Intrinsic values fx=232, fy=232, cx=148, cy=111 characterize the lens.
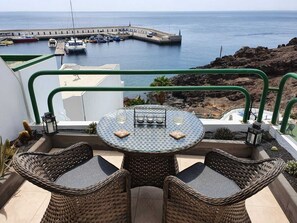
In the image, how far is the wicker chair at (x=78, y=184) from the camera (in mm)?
1651

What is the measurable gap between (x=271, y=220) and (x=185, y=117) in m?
1.32

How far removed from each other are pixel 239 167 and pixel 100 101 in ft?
30.3

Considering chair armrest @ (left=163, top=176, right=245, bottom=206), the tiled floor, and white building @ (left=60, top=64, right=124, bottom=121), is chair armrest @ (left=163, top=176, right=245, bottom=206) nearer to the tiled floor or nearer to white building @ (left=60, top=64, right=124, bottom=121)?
the tiled floor

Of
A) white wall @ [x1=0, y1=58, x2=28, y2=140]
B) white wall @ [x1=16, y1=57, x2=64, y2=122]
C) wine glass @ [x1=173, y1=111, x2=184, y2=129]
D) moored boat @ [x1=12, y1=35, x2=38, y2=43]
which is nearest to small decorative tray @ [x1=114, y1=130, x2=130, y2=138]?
wine glass @ [x1=173, y1=111, x2=184, y2=129]

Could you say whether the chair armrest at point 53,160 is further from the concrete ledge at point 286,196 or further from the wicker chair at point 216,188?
the concrete ledge at point 286,196

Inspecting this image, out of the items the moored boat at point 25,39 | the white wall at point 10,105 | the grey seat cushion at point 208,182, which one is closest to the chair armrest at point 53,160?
the grey seat cushion at point 208,182

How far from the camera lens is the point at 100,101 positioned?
10.8 meters

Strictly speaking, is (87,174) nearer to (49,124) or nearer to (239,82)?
(49,124)

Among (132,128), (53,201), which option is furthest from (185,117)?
(53,201)

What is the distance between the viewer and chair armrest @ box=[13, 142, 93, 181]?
1.88 meters

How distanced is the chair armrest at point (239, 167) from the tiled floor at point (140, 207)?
540 mm

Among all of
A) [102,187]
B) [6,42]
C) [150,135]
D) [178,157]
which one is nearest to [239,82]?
[178,157]

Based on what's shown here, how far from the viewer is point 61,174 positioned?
220 cm

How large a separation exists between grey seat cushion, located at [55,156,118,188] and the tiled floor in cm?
54
